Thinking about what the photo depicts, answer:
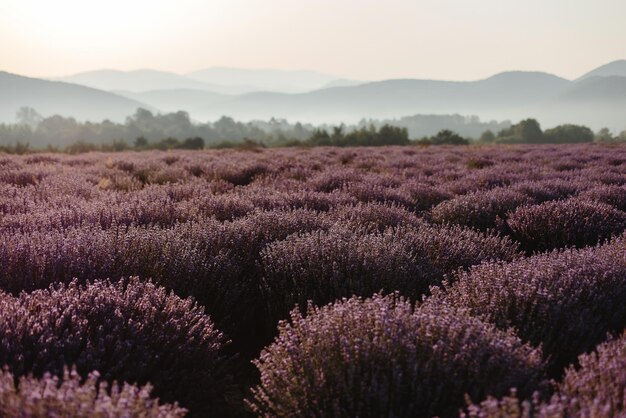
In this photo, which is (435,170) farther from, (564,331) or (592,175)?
(564,331)

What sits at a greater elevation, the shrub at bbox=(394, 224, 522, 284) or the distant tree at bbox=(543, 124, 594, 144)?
the distant tree at bbox=(543, 124, 594, 144)

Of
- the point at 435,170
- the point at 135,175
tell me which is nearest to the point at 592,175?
the point at 435,170

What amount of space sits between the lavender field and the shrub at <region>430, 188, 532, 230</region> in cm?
49

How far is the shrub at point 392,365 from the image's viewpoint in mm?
Result: 1718

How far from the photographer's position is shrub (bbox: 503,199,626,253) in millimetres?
4785

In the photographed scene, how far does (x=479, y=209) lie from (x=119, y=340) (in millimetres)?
4548

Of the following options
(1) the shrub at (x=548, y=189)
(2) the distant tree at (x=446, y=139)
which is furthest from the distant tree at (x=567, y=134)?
(1) the shrub at (x=548, y=189)

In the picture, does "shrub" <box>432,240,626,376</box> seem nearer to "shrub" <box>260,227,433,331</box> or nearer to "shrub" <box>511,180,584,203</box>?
"shrub" <box>260,227,433,331</box>

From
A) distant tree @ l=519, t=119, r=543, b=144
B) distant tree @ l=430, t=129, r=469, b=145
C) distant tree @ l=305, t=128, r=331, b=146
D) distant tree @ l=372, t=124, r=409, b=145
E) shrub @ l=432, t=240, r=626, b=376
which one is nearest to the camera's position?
shrub @ l=432, t=240, r=626, b=376

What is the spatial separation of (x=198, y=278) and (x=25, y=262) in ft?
2.95

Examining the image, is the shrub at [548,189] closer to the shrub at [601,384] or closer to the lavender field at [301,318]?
the lavender field at [301,318]

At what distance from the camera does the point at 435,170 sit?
10336mm

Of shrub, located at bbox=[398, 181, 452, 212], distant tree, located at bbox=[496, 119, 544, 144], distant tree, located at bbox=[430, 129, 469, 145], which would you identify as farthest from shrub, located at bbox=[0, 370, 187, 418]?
distant tree, located at bbox=[496, 119, 544, 144]

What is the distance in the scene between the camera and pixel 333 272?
2.97m
